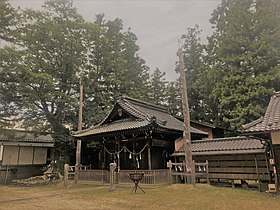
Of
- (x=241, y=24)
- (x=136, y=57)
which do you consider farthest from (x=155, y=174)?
A: (x=136, y=57)

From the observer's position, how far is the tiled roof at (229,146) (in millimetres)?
14109

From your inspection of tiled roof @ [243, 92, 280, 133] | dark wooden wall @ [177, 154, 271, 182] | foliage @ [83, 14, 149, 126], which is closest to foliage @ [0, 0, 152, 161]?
foliage @ [83, 14, 149, 126]

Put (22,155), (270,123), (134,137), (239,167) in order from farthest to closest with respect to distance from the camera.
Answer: (22,155)
(134,137)
(239,167)
(270,123)

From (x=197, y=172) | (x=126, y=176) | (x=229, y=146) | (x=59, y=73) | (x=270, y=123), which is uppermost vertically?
(x=59, y=73)

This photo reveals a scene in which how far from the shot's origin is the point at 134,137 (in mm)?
18594

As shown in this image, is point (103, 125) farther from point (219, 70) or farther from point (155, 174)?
point (219, 70)

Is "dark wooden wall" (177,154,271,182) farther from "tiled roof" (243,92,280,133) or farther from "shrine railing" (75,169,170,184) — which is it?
"shrine railing" (75,169,170,184)

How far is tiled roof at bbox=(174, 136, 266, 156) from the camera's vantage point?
555 inches

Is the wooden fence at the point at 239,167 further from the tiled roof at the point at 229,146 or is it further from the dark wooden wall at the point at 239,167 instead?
the tiled roof at the point at 229,146

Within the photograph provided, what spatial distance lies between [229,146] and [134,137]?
708cm

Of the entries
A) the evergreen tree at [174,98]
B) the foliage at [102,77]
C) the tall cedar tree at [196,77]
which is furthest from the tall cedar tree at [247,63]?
the foliage at [102,77]

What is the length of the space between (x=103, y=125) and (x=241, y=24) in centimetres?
1892

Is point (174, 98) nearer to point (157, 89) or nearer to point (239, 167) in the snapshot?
point (157, 89)

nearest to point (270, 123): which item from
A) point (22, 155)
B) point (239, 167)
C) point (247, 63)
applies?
point (239, 167)
